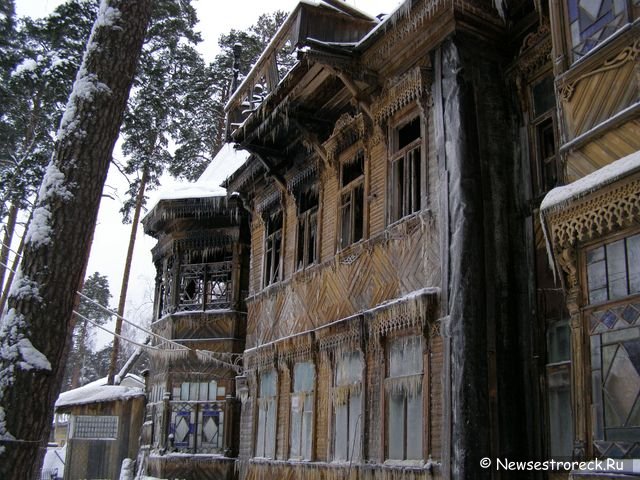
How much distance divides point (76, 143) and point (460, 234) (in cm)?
558

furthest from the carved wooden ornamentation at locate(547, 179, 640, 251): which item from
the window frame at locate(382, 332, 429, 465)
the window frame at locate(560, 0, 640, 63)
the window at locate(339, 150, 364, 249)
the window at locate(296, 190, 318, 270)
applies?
the window at locate(296, 190, 318, 270)

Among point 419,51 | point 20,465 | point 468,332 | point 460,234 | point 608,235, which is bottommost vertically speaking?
point 20,465

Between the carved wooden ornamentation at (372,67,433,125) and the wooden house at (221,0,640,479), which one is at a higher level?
the carved wooden ornamentation at (372,67,433,125)

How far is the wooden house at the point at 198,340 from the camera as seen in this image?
1980 centimetres

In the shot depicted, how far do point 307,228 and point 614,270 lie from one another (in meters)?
8.96

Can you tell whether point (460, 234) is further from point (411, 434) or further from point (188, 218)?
point (188, 218)

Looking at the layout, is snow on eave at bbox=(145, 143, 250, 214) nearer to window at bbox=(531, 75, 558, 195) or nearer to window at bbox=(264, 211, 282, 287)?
window at bbox=(264, 211, 282, 287)

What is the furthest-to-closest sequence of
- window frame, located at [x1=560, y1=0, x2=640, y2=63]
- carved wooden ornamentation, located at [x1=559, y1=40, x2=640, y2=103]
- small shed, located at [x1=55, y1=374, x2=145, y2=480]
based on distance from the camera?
1. small shed, located at [x1=55, y1=374, x2=145, y2=480]
2. window frame, located at [x1=560, y1=0, x2=640, y2=63]
3. carved wooden ornamentation, located at [x1=559, y1=40, x2=640, y2=103]

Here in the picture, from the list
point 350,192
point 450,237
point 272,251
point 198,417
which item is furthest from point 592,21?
point 198,417

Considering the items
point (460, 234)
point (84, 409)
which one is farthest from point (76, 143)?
point (84, 409)

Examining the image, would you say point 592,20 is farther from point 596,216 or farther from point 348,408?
point 348,408

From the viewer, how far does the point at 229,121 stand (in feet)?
55.3

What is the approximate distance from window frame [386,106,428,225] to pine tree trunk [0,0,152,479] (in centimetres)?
569

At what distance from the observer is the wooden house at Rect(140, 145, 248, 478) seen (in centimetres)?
1980
